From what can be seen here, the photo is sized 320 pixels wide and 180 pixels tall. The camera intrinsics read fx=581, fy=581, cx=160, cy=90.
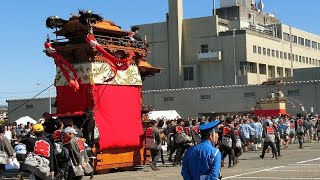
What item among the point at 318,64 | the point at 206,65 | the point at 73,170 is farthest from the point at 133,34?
the point at 318,64

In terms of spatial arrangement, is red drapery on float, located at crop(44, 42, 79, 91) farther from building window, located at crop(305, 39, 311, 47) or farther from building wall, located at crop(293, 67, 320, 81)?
building window, located at crop(305, 39, 311, 47)

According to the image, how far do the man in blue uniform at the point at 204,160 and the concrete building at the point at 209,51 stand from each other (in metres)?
68.7

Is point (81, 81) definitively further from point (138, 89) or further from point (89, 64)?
point (138, 89)

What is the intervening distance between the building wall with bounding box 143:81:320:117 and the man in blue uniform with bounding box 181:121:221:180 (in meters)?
54.6

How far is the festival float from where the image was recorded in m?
19.1

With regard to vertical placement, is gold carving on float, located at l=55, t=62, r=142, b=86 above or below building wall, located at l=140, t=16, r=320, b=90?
below

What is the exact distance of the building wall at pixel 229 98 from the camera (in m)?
60.7

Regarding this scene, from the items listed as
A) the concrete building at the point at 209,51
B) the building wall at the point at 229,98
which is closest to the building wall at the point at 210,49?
the concrete building at the point at 209,51

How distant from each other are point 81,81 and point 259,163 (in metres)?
7.17

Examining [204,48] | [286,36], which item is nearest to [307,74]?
[204,48]

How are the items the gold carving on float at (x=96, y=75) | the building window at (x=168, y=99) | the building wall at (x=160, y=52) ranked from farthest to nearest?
the building wall at (x=160, y=52), the building window at (x=168, y=99), the gold carving on float at (x=96, y=75)

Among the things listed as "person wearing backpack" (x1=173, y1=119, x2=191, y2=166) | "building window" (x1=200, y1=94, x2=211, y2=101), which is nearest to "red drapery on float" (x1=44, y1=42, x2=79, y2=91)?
"person wearing backpack" (x1=173, y1=119, x2=191, y2=166)

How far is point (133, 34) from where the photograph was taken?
21938 millimetres

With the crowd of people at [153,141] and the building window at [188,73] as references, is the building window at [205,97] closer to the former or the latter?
the building window at [188,73]
